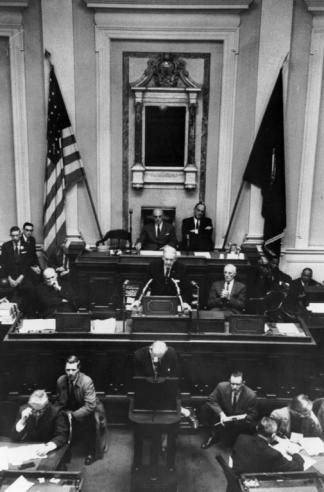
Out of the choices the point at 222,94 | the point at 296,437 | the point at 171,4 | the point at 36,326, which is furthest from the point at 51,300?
the point at 171,4

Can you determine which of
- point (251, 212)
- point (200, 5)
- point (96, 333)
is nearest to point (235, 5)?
point (200, 5)

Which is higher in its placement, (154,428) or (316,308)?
(316,308)

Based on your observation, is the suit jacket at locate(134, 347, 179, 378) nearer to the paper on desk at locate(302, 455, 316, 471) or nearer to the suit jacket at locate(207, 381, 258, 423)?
the suit jacket at locate(207, 381, 258, 423)

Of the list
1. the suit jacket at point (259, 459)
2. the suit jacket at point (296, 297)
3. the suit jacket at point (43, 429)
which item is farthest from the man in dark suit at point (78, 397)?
the suit jacket at point (296, 297)

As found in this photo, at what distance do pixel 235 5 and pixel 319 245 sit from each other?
4123mm

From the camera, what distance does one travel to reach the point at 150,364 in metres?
5.24

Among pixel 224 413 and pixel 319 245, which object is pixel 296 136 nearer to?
pixel 319 245

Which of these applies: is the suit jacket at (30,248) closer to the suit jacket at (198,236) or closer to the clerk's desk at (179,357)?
the suit jacket at (198,236)

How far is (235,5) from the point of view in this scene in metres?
8.52

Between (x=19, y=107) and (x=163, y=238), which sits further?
(x=19, y=107)

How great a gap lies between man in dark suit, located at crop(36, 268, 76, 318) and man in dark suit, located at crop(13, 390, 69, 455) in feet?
6.04

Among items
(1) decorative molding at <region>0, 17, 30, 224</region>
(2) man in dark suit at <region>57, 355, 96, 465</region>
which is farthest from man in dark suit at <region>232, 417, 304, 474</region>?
(1) decorative molding at <region>0, 17, 30, 224</region>

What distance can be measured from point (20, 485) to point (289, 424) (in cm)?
232

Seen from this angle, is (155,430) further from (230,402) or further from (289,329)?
(289,329)
